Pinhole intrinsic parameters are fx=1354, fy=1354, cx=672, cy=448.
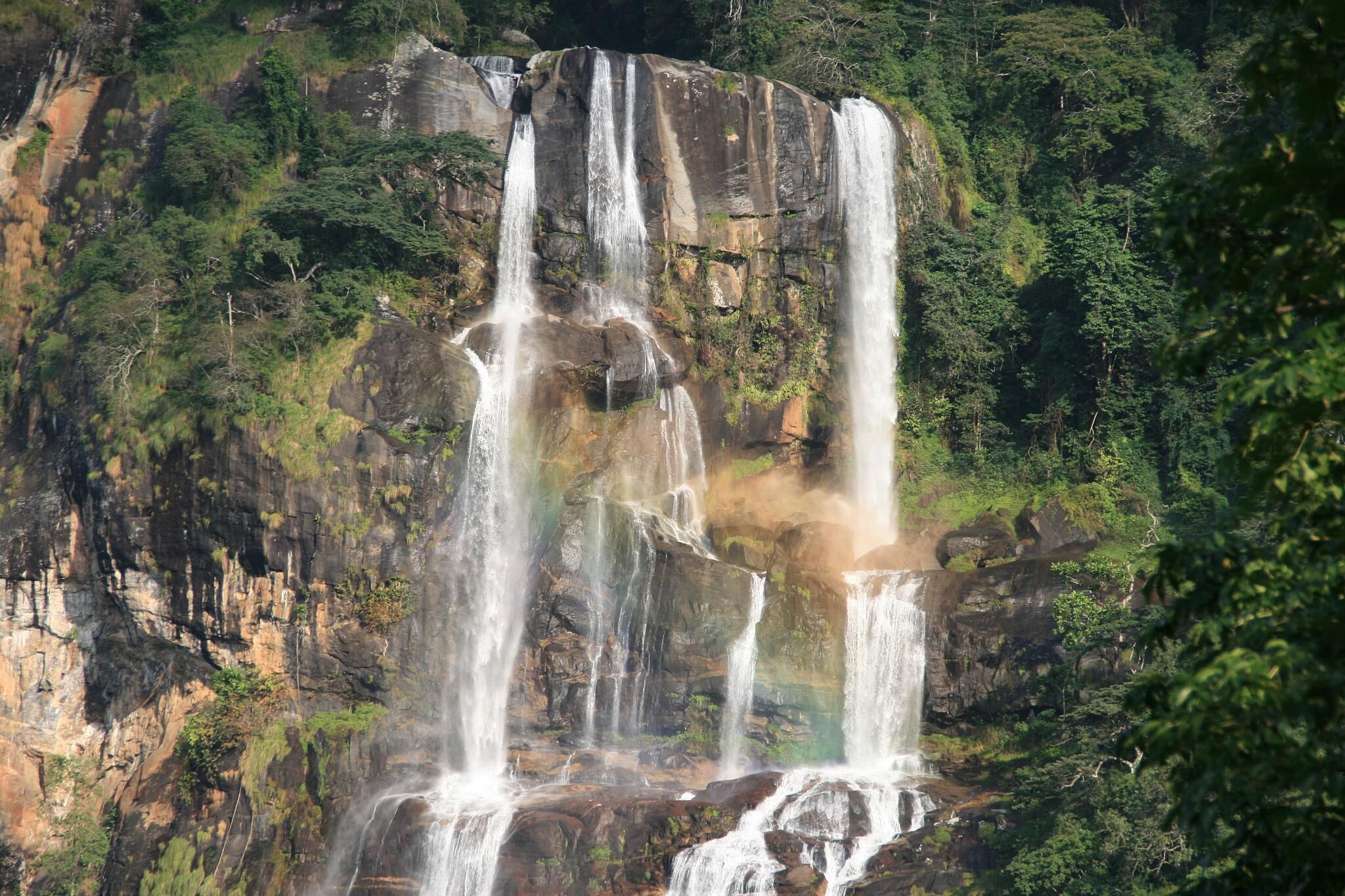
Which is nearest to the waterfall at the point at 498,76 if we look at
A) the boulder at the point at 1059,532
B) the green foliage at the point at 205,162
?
the green foliage at the point at 205,162

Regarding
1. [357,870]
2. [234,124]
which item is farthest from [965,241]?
[357,870]

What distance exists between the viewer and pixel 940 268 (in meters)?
30.0

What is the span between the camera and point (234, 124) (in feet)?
96.6

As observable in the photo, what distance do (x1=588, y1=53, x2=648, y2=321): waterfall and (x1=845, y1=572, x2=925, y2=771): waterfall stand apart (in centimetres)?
811

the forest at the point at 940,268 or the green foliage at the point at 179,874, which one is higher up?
the forest at the point at 940,268

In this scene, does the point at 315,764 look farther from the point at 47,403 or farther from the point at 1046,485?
the point at 1046,485

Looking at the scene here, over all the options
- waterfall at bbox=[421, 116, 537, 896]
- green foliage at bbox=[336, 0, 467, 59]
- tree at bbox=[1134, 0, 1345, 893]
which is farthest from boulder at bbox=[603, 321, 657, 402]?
tree at bbox=[1134, 0, 1345, 893]

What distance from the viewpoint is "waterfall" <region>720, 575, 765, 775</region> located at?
78.3ft

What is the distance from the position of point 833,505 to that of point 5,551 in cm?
1630

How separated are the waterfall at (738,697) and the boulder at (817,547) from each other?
1767mm

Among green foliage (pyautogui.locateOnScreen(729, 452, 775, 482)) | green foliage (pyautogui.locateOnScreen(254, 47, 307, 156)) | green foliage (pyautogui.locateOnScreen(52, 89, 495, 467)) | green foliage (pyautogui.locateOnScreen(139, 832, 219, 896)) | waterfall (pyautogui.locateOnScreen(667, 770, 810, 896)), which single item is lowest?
green foliage (pyautogui.locateOnScreen(139, 832, 219, 896))

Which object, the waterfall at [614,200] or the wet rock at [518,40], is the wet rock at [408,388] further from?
the wet rock at [518,40]

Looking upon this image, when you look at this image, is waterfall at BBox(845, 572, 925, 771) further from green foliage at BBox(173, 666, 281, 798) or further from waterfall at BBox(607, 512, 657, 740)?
green foliage at BBox(173, 666, 281, 798)

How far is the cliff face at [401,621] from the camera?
23.3 metres
